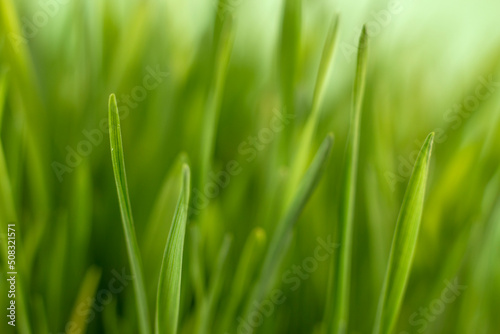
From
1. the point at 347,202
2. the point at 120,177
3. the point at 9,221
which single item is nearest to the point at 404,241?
the point at 347,202

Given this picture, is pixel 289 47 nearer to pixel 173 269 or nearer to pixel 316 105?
pixel 316 105

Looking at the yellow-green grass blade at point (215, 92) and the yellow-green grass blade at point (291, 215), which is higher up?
the yellow-green grass blade at point (215, 92)

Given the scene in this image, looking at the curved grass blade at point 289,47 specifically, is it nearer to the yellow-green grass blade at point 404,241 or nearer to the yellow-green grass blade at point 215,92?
the yellow-green grass blade at point 215,92

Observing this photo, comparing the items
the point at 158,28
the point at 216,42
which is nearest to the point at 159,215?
the point at 216,42

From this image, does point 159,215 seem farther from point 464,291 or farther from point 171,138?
point 464,291

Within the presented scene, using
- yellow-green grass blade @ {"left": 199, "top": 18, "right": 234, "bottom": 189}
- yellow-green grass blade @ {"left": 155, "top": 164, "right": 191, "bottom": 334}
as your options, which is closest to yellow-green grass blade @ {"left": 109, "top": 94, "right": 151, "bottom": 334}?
yellow-green grass blade @ {"left": 155, "top": 164, "right": 191, "bottom": 334}

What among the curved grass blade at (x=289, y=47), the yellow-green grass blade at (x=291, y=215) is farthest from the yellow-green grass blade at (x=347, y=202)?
the curved grass blade at (x=289, y=47)

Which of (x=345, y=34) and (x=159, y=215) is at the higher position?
(x=345, y=34)
